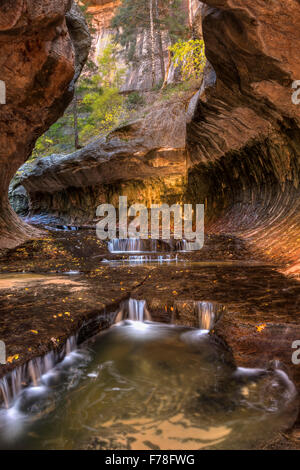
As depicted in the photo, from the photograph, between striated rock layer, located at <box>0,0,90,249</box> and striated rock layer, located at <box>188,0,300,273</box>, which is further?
striated rock layer, located at <box>0,0,90,249</box>

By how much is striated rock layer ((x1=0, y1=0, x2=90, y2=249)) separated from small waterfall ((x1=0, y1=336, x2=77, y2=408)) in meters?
6.18

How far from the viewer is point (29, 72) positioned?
7.32 meters

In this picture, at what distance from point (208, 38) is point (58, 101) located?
4.99 m

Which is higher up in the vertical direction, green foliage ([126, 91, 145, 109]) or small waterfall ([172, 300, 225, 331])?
green foliage ([126, 91, 145, 109])

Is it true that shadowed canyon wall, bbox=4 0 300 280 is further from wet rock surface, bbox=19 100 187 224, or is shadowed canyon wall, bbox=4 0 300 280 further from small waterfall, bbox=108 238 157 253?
small waterfall, bbox=108 238 157 253

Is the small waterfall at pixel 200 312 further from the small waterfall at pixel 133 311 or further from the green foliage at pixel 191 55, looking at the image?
the green foliage at pixel 191 55

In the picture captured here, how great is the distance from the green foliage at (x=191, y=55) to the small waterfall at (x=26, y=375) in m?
13.3

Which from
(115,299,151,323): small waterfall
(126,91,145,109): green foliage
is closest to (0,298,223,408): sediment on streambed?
(115,299,151,323): small waterfall

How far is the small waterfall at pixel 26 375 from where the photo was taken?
2271 millimetres

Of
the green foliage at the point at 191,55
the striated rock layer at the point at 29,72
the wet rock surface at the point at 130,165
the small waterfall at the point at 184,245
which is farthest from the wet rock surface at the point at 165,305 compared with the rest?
the green foliage at the point at 191,55

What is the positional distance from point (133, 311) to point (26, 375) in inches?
74.9

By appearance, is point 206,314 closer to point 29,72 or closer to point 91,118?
point 29,72

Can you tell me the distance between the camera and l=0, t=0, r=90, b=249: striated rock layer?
5949 millimetres
